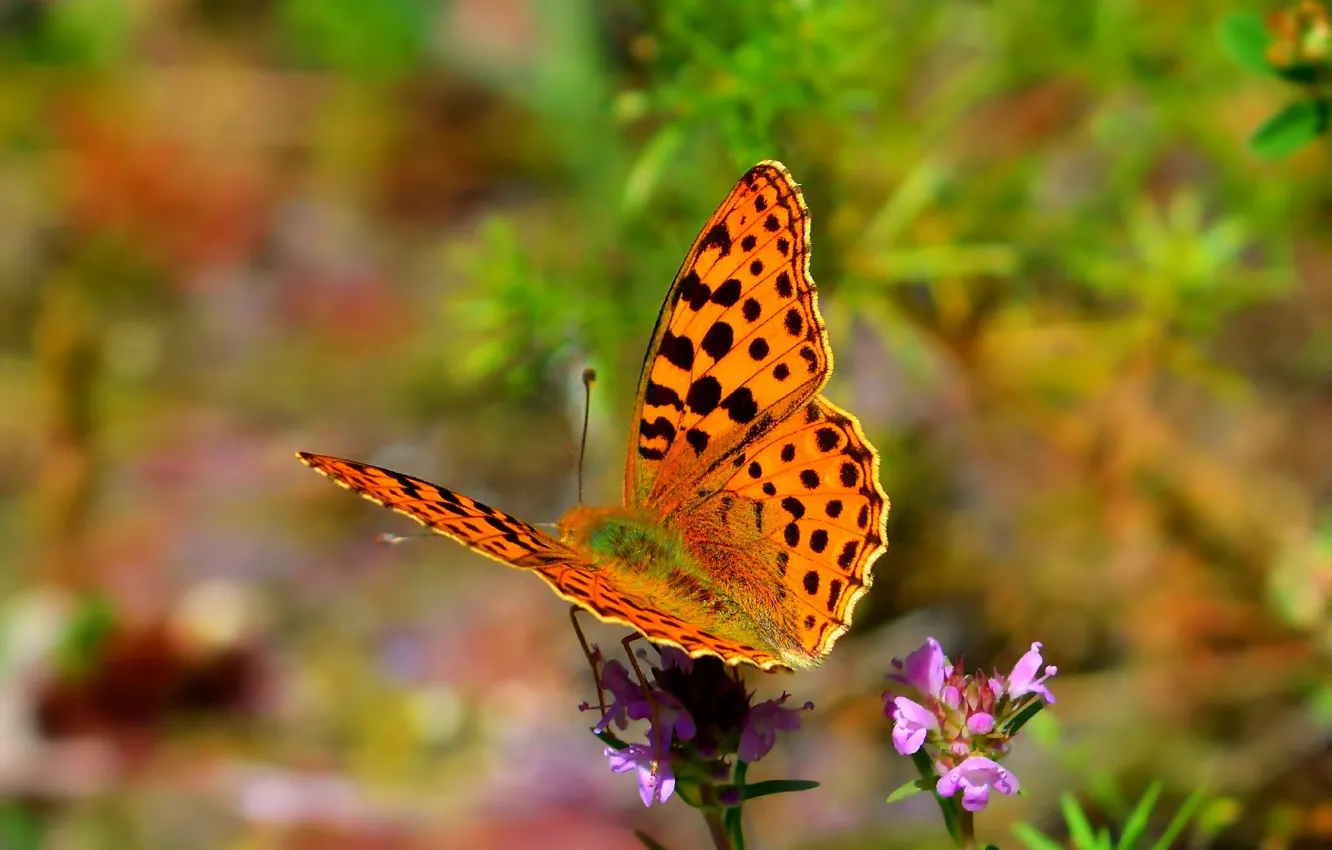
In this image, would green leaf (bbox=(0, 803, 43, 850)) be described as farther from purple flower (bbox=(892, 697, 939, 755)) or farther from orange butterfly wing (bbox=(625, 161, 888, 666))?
purple flower (bbox=(892, 697, 939, 755))

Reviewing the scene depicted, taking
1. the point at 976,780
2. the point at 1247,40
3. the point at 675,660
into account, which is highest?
the point at 1247,40

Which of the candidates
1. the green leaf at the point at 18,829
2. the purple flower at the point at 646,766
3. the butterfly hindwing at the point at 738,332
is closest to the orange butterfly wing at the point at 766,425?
the butterfly hindwing at the point at 738,332

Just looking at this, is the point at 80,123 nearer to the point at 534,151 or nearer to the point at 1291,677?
the point at 534,151

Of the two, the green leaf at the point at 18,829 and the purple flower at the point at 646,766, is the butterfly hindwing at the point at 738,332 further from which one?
the green leaf at the point at 18,829

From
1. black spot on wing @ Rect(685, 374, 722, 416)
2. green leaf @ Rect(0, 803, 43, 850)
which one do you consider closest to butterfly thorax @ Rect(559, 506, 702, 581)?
black spot on wing @ Rect(685, 374, 722, 416)

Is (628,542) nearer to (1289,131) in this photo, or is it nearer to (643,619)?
(643,619)

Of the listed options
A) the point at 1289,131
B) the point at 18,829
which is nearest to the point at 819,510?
the point at 1289,131
